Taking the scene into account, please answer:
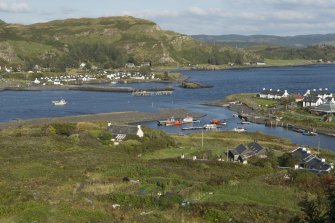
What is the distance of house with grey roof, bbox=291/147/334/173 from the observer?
97.9 feet

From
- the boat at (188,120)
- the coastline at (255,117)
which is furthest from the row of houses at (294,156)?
the boat at (188,120)

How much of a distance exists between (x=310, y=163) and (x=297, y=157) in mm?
917

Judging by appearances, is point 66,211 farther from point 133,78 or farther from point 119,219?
point 133,78

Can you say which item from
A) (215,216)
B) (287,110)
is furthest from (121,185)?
(287,110)

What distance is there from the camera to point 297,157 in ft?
105

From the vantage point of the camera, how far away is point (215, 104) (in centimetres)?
8219

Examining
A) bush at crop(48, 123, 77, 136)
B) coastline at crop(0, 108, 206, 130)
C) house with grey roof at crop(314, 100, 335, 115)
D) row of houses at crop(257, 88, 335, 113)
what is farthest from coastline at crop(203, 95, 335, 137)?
bush at crop(48, 123, 77, 136)

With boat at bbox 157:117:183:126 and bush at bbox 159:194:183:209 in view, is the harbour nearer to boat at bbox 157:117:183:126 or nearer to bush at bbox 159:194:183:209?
boat at bbox 157:117:183:126

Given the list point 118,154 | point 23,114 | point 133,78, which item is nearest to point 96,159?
point 118,154

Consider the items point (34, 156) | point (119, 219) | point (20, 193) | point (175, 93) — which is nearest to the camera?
point (119, 219)

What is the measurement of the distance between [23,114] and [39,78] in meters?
70.8

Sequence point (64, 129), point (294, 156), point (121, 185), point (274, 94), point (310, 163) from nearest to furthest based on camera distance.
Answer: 1. point (121, 185)
2. point (310, 163)
3. point (294, 156)
4. point (64, 129)
5. point (274, 94)

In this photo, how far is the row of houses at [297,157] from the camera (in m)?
30.3

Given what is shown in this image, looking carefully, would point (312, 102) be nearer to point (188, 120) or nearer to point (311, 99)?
point (311, 99)
